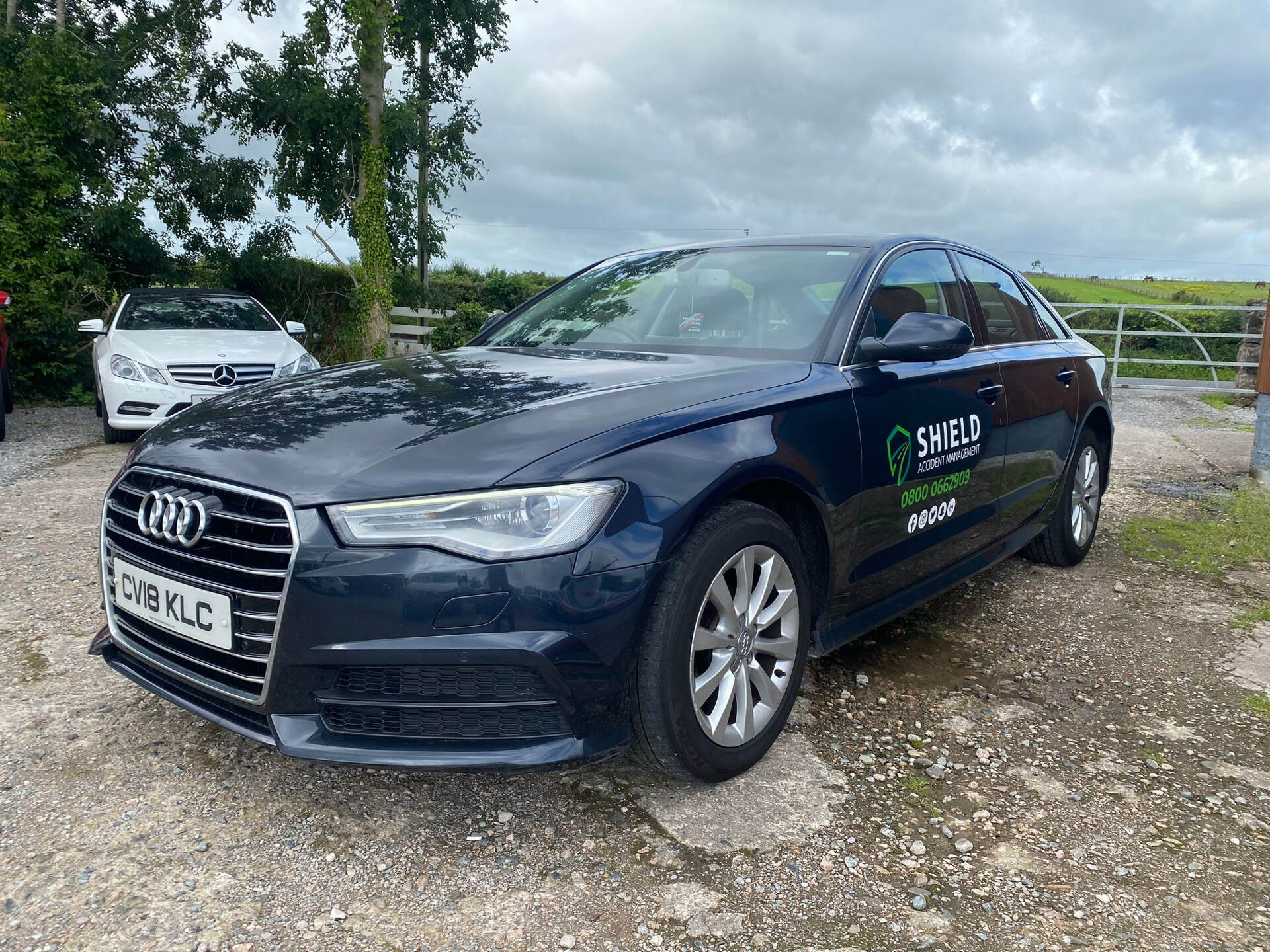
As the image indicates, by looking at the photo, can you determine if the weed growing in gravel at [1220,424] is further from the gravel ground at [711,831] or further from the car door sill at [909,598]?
the gravel ground at [711,831]

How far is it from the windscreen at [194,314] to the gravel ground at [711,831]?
6314 mm

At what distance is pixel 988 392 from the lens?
3.55 m

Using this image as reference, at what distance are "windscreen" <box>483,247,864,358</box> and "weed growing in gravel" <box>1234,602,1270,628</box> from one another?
95.4 inches

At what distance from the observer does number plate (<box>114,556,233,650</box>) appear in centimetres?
213

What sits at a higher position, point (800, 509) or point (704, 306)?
point (704, 306)

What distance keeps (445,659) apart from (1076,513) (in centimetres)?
378

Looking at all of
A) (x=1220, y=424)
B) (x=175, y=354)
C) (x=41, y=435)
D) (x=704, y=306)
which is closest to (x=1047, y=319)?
(x=704, y=306)

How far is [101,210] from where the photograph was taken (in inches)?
446

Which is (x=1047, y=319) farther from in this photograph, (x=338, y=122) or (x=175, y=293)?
(x=338, y=122)

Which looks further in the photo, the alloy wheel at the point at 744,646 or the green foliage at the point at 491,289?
the green foliage at the point at 491,289

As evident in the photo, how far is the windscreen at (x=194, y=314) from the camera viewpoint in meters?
8.91

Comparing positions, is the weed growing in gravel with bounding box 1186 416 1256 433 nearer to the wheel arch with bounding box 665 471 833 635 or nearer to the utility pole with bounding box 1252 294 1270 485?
the utility pole with bounding box 1252 294 1270 485

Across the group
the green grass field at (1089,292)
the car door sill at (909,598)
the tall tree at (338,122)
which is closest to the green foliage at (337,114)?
the tall tree at (338,122)

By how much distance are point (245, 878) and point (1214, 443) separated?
994cm
